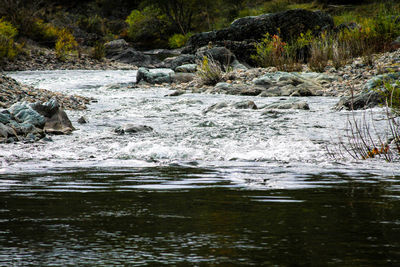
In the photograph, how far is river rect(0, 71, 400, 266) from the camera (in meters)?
1.95

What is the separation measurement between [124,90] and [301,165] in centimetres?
1147

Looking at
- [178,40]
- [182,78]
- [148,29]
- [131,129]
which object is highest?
[148,29]

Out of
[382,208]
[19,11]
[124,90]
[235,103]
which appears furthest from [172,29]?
[382,208]

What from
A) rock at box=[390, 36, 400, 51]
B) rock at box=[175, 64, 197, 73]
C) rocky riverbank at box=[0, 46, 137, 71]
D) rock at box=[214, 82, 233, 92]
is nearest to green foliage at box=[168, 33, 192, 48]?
rocky riverbank at box=[0, 46, 137, 71]

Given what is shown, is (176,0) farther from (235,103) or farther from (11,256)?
(11,256)

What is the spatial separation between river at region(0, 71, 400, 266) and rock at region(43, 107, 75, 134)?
411mm

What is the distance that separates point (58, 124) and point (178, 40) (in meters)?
33.7

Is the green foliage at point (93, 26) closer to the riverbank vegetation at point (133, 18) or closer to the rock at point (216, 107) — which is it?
the riverbank vegetation at point (133, 18)

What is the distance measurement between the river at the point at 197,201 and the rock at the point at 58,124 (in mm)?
411

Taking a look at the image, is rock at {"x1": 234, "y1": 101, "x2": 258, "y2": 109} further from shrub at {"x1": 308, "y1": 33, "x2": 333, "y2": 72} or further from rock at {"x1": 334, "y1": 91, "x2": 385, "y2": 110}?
shrub at {"x1": 308, "y1": 33, "x2": 333, "y2": 72}

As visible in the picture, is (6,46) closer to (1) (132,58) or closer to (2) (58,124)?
(1) (132,58)

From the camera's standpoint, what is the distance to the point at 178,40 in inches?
1597

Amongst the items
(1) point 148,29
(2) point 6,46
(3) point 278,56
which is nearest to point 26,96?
(3) point 278,56

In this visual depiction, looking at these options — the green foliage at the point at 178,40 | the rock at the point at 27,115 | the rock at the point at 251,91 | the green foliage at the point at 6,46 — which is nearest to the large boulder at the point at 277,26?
the rock at the point at 251,91
